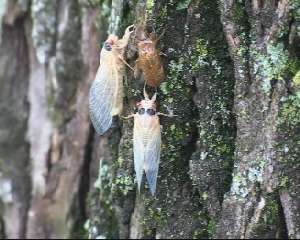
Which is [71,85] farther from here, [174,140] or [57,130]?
[174,140]

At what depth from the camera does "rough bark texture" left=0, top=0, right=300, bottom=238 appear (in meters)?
2.49

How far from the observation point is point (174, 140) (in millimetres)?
2768

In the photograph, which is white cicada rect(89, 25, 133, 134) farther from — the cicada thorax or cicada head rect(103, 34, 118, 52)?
the cicada thorax

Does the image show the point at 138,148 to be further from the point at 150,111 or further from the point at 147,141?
the point at 150,111

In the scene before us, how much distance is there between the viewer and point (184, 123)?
9.01ft

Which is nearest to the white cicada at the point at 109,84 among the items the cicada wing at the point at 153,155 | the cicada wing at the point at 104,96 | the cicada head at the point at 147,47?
the cicada wing at the point at 104,96

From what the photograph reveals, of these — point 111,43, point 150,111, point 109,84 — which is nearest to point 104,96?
point 109,84

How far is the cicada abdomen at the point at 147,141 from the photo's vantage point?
8.89 feet

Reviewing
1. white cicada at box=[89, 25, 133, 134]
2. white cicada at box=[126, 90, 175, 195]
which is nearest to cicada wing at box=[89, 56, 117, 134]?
white cicada at box=[89, 25, 133, 134]

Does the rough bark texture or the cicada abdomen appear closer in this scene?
the rough bark texture

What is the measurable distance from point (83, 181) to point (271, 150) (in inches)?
56.7

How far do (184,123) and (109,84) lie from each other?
18.1 inches

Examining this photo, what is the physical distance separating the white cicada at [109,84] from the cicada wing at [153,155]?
0.26m

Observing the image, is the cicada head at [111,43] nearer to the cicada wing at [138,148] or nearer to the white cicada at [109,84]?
the white cicada at [109,84]
